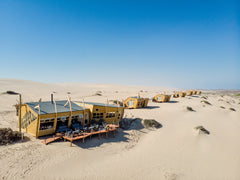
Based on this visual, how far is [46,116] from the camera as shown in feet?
45.4

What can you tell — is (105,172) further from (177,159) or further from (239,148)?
(239,148)

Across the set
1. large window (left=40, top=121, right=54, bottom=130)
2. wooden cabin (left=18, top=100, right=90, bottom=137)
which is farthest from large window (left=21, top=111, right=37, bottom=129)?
large window (left=40, top=121, right=54, bottom=130)

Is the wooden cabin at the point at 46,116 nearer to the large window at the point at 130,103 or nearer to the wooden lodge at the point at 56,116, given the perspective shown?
the wooden lodge at the point at 56,116

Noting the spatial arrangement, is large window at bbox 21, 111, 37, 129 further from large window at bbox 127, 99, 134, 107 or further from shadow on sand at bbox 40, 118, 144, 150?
large window at bbox 127, 99, 134, 107

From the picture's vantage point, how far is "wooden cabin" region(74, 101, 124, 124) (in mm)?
17953

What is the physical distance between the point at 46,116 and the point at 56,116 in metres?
0.97

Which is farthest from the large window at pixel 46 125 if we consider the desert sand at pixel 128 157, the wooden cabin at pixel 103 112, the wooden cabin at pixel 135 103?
the wooden cabin at pixel 135 103

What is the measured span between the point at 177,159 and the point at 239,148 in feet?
31.3

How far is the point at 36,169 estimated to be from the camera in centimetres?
1002

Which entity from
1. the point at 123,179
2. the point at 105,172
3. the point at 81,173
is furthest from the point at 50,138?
the point at 123,179

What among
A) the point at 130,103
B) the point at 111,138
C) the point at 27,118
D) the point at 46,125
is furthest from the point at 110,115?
the point at 130,103

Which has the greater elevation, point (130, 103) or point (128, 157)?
point (130, 103)

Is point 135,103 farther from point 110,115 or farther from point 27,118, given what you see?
point 27,118

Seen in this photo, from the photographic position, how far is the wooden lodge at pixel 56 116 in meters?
14.1
